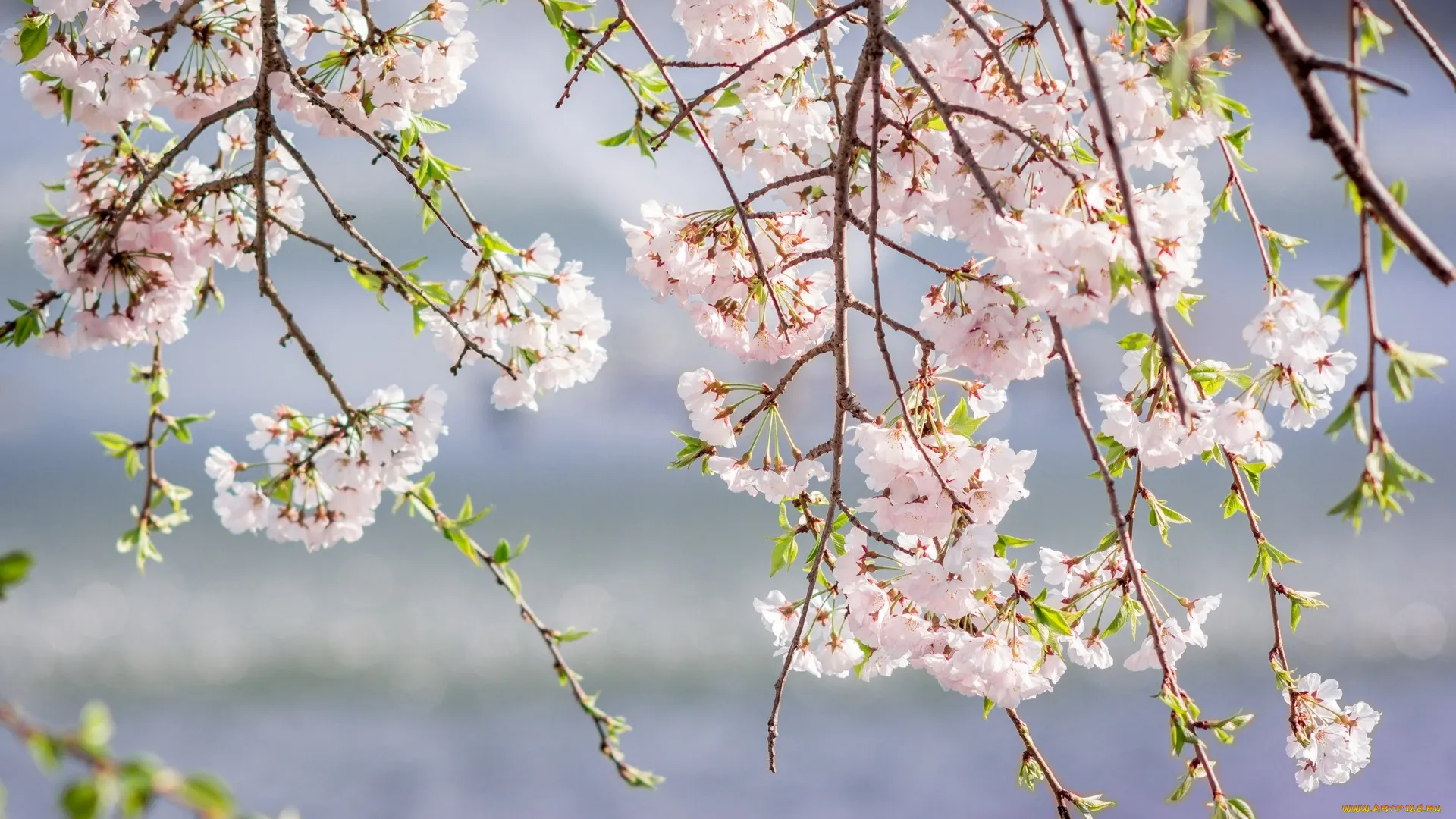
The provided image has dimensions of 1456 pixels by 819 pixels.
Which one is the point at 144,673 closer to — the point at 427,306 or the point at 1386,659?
the point at 427,306

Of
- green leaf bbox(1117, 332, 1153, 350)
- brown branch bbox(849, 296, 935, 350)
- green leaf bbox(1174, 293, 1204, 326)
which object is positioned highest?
green leaf bbox(1174, 293, 1204, 326)

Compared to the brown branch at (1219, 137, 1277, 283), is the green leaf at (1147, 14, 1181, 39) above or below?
above

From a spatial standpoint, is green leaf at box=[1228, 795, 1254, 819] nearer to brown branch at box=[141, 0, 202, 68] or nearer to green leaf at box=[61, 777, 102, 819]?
green leaf at box=[61, 777, 102, 819]

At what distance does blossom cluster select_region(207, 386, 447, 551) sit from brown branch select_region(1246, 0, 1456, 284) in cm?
53

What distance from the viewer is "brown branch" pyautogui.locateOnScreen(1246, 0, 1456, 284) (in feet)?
1.28

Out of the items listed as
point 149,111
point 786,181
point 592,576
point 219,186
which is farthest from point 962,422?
point 592,576

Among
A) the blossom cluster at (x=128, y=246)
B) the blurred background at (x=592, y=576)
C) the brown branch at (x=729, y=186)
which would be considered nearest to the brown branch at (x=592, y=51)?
the brown branch at (x=729, y=186)

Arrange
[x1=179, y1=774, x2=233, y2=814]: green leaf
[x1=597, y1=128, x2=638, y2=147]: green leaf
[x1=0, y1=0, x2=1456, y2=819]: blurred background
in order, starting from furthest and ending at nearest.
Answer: [x1=0, y1=0, x2=1456, y2=819]: blurred background
[x1=597, y1=128, x2=638, y2=147]: green leaf
[x1=179, y1=774, x2=233, y2=814]: green leaf

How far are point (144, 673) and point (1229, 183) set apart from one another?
11.2 feet

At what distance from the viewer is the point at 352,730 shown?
2.93 metres

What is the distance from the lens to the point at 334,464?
76 centimetres

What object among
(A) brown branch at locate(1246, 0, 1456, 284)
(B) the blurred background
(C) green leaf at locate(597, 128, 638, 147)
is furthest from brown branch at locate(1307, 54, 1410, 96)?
(B) the blurred background

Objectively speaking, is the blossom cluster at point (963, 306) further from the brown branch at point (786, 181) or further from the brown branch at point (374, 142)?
the brown branch at point (374, 142)

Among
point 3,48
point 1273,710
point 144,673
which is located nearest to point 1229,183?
point 3,48
